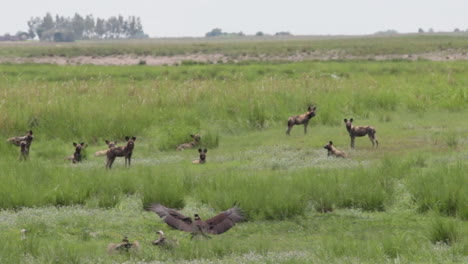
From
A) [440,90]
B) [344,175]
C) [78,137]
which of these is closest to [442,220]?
[344,175]

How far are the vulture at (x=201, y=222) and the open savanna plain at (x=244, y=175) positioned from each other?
8.5 inches

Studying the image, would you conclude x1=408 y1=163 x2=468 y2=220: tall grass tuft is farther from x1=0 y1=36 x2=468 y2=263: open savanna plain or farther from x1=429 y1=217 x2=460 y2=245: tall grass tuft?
x1=429 y1=217 x2=460 y2=245: tall grass tuft

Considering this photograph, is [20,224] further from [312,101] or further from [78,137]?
[312,101]

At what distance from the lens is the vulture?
9.47 m

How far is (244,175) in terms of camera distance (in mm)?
12945

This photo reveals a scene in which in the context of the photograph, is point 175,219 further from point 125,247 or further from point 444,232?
point 444,232

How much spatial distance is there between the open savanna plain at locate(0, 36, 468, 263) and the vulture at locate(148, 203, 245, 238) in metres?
0.22

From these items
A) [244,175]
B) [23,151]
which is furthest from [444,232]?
[23,151]

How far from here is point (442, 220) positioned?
9312 millimetres

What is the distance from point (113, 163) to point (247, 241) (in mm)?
7631

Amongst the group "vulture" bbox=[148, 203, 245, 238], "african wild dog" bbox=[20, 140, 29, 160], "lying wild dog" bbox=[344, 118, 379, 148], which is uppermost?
"vulture" bbox=[148, 203, 245, 238]

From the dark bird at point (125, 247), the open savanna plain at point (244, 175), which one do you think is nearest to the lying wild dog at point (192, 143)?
the open savanna plain at point (244, 175)

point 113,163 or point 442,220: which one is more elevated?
point 442,220

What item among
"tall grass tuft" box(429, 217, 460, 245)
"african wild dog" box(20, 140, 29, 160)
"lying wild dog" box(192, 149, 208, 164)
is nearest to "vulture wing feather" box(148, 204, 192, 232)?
"tall grass tuft" box(429, 217, 460, 245)
